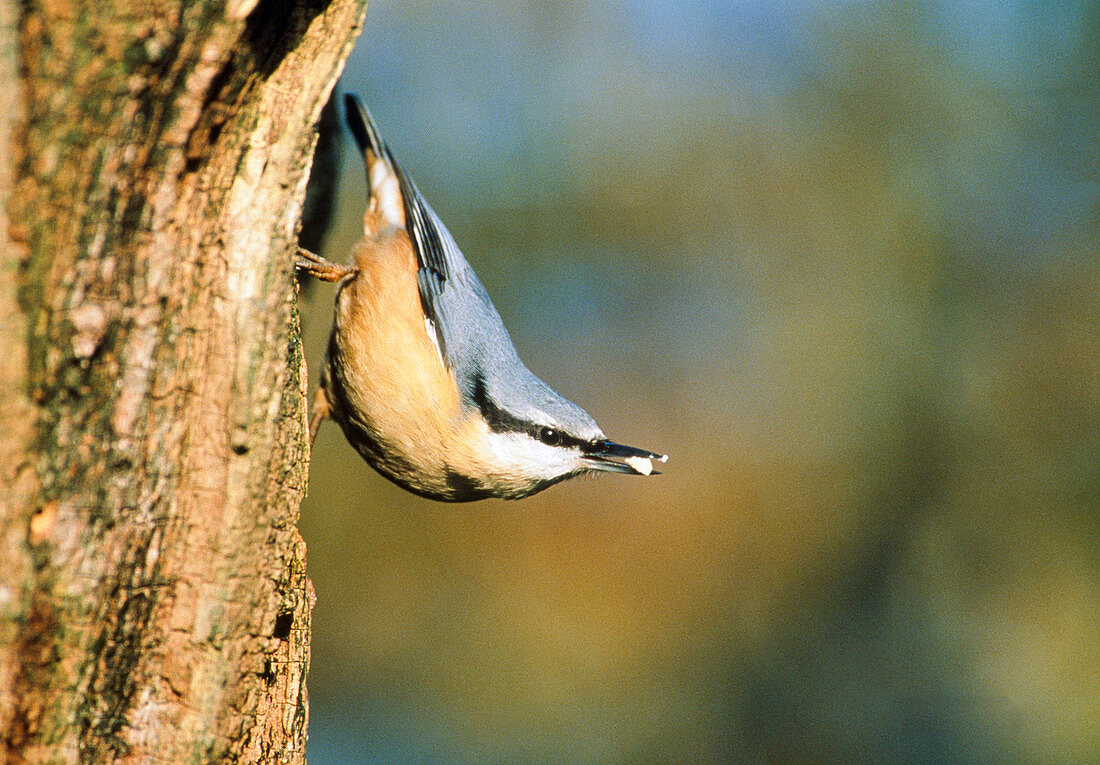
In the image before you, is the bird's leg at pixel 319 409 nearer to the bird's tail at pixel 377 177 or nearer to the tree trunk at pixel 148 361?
the bird's tail at pixel 377 177

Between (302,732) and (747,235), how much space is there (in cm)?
488

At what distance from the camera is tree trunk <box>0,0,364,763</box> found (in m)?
0.99

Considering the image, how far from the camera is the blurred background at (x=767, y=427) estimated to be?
5086mm

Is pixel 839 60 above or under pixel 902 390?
above

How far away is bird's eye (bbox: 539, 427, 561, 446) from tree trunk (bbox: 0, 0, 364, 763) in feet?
3.34

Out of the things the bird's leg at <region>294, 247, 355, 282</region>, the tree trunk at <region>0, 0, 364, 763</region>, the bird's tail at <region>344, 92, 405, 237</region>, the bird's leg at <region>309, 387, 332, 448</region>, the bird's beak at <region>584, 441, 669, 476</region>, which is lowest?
the tree trunk at <region>0, 0, 364, 763</region>

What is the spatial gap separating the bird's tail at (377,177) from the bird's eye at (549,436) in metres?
0.86

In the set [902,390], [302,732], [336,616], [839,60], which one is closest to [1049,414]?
[902,390]

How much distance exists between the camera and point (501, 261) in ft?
18.8

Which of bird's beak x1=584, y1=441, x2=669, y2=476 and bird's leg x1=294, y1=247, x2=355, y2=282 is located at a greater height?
bird's leg x1=294, y1=247, x2=355, y2=282

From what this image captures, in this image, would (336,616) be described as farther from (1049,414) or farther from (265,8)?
(1049,414)

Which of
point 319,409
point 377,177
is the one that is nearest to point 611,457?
point 319,409

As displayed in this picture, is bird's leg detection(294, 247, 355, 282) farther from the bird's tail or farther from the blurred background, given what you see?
the blurred background

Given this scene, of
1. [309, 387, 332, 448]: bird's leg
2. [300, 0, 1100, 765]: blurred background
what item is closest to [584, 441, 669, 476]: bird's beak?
[309, 387, 332, 448]: bird's leg
